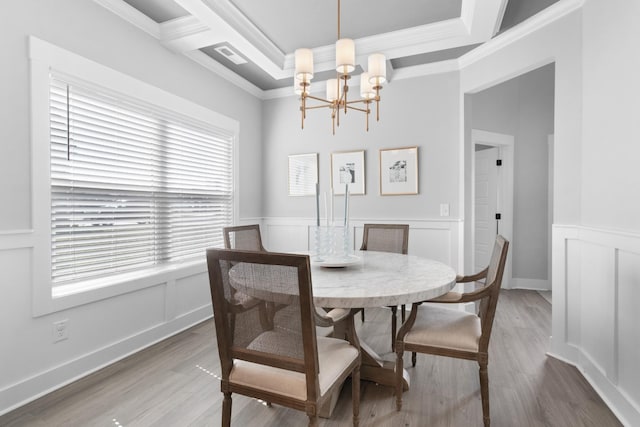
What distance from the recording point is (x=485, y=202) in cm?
465

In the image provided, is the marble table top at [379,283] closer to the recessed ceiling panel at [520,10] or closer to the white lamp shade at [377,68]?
the white lamp shade at [377,68]

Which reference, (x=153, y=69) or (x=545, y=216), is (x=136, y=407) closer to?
(x=153, y=69)

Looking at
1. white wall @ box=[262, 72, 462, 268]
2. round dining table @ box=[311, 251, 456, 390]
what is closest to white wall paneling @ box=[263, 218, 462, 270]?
white wall @ box=[262, 72, 462, 268]

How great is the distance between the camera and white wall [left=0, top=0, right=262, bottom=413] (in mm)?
1812

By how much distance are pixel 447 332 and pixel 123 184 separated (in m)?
2.52

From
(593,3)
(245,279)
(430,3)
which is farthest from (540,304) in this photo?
(245,279)

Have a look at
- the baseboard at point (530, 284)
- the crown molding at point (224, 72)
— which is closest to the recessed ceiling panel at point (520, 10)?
the crown molding at point (224, 72)

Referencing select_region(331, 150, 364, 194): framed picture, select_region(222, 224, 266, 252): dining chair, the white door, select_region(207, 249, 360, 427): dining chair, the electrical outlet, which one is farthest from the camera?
the white door

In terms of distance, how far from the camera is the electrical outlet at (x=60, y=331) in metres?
2.04

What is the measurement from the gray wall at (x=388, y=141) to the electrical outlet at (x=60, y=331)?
257cm

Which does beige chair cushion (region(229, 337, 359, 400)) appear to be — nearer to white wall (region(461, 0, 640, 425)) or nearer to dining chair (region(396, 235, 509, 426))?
dining chair (region(396, 235, 509, 426))

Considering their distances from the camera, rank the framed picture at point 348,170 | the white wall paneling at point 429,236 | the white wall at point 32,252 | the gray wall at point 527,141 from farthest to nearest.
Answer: the gray wall at point 527,141, the framed picture at point 348,170, the white wall paneling at point 429,236, the white wall at point 32,252

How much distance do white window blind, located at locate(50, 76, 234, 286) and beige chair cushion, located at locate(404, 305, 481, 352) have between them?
7.30 ft

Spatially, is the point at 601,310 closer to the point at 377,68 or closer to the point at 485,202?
the point at 377,68
